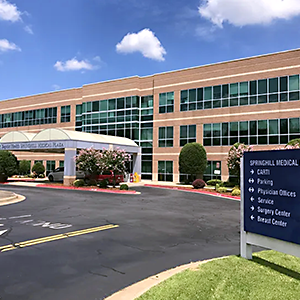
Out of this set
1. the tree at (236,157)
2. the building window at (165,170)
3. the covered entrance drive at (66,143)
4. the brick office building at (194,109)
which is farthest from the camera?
the building window at (165,170)

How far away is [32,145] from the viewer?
3447 centimetres

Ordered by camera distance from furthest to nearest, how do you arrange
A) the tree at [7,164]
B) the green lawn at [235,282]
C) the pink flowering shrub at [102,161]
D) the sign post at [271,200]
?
the tree at [7,164]
the pink flowering shrub at [102,161]
the sign post at [271,200]
the green lawn at [235,282]

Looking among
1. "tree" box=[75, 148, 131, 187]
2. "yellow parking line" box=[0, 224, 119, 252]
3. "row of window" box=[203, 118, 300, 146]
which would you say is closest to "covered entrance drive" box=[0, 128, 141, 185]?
"tree" box=[75, 148, 131, 187]

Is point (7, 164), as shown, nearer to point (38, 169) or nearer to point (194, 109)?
point (38, 169)

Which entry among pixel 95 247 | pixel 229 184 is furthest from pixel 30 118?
pixel 95 247

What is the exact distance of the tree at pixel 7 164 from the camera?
113ft

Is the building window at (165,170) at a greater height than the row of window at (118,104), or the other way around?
the row of window at (118,104)

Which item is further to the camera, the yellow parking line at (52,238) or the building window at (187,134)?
the building window at (187,134)

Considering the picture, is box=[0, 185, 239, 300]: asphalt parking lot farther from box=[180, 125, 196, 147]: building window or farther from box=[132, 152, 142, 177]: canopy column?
box=[132, 152, 142, 177]: canopy column

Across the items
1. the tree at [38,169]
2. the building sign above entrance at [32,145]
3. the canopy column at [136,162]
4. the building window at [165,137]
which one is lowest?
the tree at [38,169]

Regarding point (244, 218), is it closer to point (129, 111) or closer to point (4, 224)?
point (4, 224)

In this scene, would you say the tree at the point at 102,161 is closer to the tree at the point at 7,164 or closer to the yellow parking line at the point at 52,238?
the tree at the point at 7,164

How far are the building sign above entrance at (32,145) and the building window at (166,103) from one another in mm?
14301

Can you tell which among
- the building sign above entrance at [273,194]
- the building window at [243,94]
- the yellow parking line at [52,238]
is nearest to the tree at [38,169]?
the building window at [243,94]
